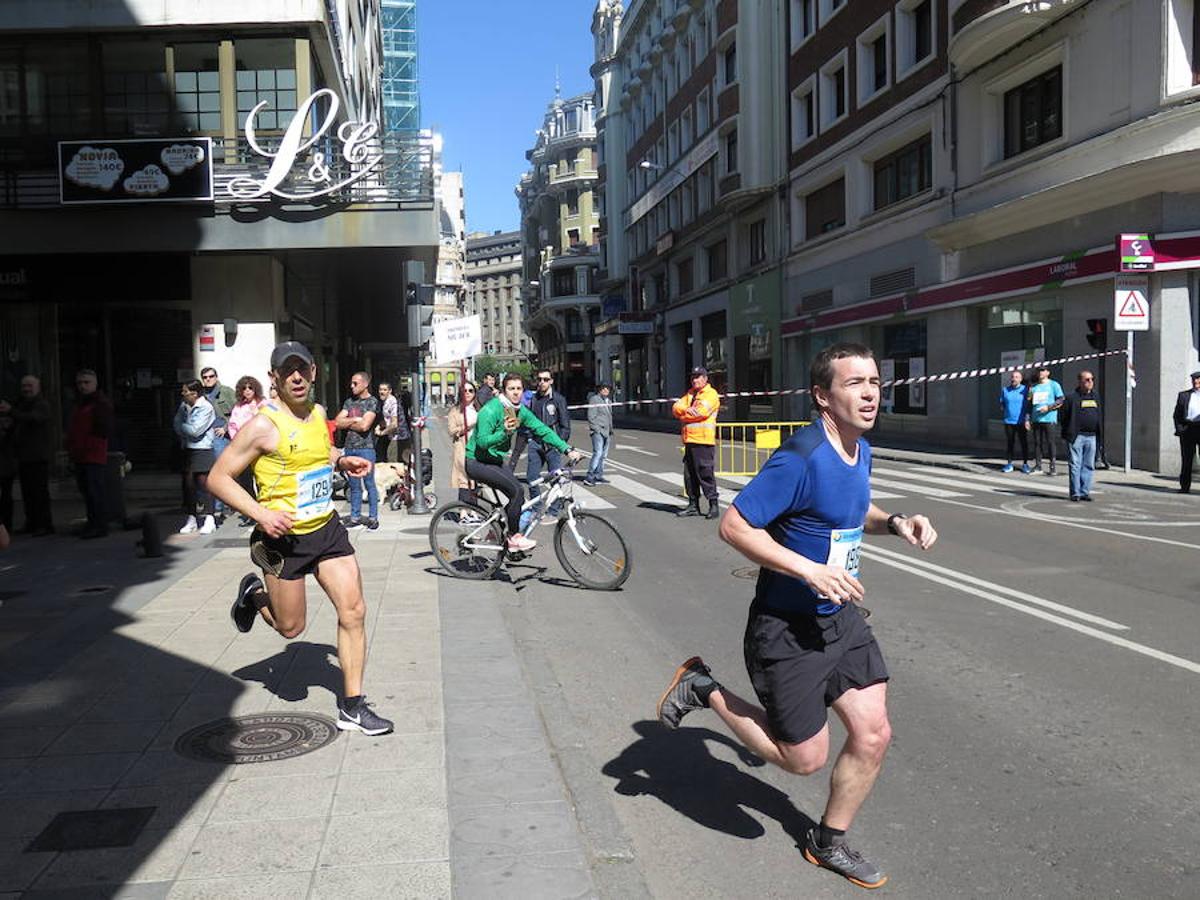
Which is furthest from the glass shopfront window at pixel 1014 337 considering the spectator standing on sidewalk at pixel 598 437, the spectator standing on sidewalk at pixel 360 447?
the spectator standing on sidewalk at pixel 360 447

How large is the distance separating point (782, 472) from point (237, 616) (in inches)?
131

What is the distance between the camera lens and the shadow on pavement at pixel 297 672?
5.43 meters

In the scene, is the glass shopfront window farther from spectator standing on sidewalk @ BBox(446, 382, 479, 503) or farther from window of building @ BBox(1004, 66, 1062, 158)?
spectator standing on sidewalk @ BBox(446, 382, 479, 503)

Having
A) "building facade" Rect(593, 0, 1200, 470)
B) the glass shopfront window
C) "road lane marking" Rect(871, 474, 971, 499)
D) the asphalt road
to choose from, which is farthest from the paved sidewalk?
the glass shopfront window

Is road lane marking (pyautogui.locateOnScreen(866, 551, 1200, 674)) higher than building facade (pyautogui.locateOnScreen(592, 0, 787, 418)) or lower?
lower

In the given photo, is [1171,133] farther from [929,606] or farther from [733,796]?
[733,796]

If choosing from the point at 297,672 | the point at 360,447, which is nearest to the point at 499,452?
the point at 297,672

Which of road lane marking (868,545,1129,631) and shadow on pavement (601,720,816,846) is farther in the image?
road lane marking (868,545,1129,631)

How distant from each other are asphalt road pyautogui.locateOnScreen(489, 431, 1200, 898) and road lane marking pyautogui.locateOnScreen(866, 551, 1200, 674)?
0.03 metres

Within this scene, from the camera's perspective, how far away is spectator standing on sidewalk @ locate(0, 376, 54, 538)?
36.9ft

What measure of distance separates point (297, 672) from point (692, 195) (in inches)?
1659

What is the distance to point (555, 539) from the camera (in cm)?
852

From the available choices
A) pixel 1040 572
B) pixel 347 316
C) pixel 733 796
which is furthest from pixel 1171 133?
pixel 347 316

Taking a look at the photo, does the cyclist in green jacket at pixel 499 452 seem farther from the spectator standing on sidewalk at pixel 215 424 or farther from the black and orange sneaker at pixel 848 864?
the black and orange sneaker at pixel 848 864
